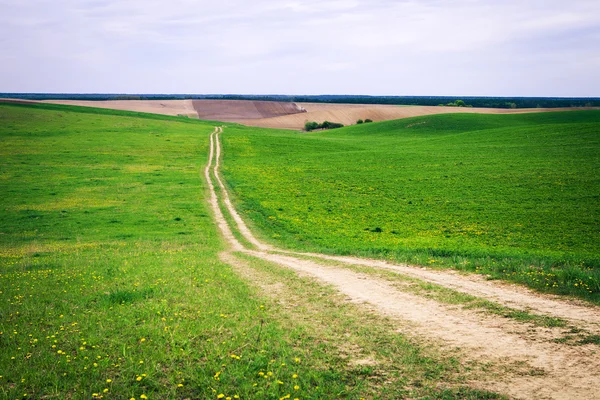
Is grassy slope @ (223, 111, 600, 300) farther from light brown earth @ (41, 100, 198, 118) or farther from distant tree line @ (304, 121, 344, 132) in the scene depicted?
light brown earth @ (41, 100, 198, 118)

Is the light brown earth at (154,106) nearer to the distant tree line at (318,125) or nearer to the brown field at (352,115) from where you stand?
the brown field at (352,115)

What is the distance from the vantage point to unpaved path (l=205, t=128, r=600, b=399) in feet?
26.8

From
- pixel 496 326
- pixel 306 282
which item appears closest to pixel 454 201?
pixel 306 282

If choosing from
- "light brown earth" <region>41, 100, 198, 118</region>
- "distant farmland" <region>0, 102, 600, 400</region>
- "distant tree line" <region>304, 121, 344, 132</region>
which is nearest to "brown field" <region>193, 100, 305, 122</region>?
"light brown earth" <region>41, 100, 198, 118</region>

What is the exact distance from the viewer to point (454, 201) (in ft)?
108

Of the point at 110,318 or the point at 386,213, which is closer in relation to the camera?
the point at 110,318

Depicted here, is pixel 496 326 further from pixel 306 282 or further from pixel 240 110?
pixel 240 110

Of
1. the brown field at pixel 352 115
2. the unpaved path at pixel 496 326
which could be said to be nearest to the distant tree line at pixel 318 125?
the brown field at pixel 352 115

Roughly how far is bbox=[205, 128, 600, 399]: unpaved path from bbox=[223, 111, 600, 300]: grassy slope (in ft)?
6.08

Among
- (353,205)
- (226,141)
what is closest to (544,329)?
(353,205)

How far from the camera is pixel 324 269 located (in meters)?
17.8

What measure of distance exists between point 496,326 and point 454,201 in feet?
77.3

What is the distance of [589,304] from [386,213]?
19.1 m

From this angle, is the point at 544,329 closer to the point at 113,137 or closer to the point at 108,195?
the point at 108,195
